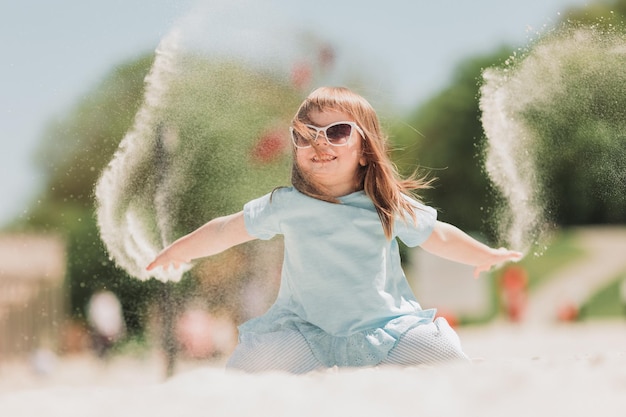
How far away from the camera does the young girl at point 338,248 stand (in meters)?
2.70

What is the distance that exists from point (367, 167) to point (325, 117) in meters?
0.23

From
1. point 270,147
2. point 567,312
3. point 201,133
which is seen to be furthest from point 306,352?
point 567,312

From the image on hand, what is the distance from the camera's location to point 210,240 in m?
2.96

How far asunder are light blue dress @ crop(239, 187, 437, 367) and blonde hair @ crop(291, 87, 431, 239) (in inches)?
1.1

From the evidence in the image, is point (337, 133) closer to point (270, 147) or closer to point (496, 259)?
point (496, 259)

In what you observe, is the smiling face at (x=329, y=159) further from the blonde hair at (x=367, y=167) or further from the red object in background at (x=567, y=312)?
the red object in background at (x=567, y=312)

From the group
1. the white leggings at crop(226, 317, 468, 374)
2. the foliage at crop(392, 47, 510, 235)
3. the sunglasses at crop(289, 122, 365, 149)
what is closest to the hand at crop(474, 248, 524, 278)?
the white leggings at crop(226, 317, 468, 374)

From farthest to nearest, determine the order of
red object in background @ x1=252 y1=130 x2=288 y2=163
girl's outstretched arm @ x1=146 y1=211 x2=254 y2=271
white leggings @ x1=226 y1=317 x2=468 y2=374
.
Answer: red object in background @ x1=252 y1=130 x2=288 y2=163 → girl's outstretched arm @ x1=146 y1=211 x2=254 y2=271 → white leggings @ x1=226 y1=317 x2=468 y2=374

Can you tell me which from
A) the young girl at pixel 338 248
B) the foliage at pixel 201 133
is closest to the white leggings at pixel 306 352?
the young girl at pixel 338 248

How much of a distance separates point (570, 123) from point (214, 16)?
1.66m

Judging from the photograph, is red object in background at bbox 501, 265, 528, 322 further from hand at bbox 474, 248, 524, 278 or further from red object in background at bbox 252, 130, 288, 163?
hand at bbox 474, 248, 524, 278

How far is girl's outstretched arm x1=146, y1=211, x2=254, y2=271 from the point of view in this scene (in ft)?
9.60

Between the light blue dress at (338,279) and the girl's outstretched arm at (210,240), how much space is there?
5 cm

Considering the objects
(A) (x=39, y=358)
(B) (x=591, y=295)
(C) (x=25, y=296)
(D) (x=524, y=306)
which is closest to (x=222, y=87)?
(A) (x=39, y=358)
